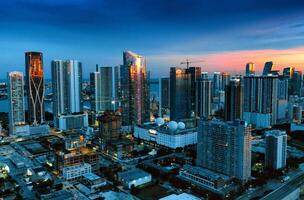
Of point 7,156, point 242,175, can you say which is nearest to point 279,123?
point 242,175

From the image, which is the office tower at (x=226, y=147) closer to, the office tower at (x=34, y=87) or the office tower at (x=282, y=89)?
the office tower at (x=34, y=87)

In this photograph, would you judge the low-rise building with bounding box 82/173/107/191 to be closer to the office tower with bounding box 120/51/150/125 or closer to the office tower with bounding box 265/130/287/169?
the office tower with bounding box 265/130/287/169

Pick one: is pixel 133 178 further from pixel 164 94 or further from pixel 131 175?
pixel 164 94

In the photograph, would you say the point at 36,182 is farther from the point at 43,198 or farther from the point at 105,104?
the point at 105,104

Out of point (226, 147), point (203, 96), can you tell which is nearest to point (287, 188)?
point (226, 147)

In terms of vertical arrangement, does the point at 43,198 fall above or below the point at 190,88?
below

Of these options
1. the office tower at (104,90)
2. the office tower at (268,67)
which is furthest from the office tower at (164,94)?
the office tower at (268,67)

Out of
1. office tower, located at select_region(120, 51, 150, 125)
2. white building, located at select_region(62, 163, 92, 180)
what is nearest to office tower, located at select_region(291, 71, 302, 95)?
office tower, located at select_region(120, 51, 150, 125)
